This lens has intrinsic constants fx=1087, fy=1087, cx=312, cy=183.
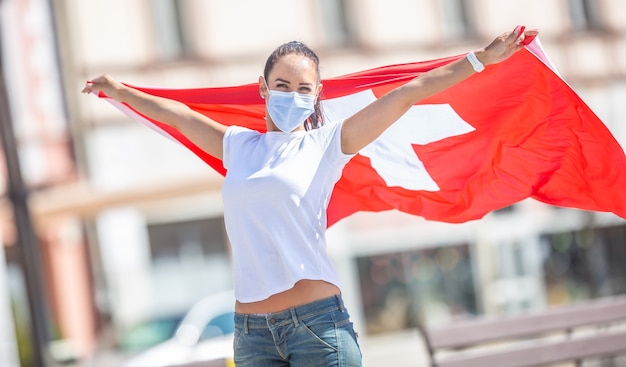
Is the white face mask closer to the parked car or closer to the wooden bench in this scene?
the wooden bench

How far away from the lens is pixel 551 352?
703 cm

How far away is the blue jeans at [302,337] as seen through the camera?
4.02 m

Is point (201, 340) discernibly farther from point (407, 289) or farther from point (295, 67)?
point (295, 67)

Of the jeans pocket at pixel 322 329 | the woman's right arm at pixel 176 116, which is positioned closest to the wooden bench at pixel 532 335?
the woman's right arm at pixel 176 116

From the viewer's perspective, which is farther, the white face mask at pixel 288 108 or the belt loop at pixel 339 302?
the white face mask at pixel 288 108

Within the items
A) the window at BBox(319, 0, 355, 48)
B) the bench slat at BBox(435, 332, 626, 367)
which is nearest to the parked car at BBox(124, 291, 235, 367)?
the bench slat at BBox(435, 332, 626, 367)

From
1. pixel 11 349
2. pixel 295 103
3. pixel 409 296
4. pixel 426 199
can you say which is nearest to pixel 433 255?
pixel 409 296

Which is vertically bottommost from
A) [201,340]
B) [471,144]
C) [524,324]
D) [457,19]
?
[201,340]

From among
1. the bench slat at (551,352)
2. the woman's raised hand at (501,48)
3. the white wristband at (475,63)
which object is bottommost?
the bench slat at (551,352)

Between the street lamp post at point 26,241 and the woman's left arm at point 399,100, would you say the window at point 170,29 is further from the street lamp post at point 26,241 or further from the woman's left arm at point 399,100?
the woman's left arm at point 399,100

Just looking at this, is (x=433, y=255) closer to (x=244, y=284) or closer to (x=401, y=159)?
(x=401, y=159)

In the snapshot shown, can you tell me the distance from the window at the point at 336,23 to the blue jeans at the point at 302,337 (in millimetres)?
19031

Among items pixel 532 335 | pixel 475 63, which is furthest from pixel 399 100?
pixel 532 335

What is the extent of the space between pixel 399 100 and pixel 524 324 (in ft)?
11.2
